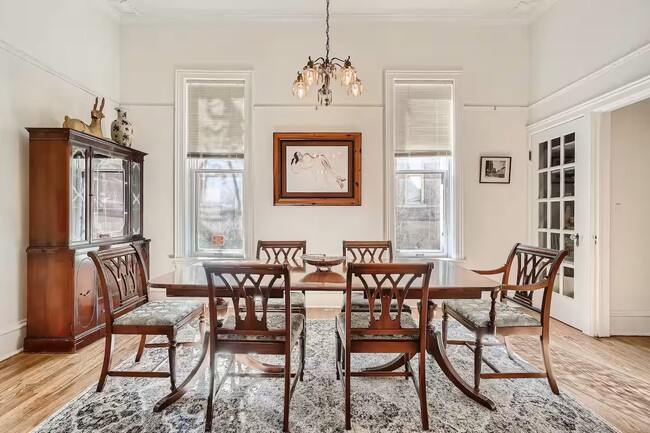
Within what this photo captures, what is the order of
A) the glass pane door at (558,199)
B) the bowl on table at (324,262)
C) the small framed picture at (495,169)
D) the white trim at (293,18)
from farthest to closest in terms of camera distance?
the small framed picture at (495,169), the white trim at (293,18), the glass pane door at (558,199), the bowl on table at (324,262)

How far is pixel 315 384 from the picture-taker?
2.23m

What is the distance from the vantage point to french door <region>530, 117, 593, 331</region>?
319 cm

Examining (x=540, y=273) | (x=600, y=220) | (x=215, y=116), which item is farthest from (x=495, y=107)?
(x=215, y=116)

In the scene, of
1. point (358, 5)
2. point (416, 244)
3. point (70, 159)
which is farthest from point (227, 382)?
point (358, 5)

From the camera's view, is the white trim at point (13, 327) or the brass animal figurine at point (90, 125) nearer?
the white trim at point (13, 327)

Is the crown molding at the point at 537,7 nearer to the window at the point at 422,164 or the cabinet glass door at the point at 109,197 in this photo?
the window at the point at 422,164

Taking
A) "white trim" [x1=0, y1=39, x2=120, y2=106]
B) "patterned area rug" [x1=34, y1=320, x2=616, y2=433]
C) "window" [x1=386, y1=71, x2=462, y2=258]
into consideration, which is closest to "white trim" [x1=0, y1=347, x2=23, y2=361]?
"patterned area rug" [x1=34, y1=320, x2=616, y2=433]

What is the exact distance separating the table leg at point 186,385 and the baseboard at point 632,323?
3.62m

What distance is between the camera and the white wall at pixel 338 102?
3961mm

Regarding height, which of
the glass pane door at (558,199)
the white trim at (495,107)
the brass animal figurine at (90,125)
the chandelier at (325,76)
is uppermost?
the white trim at (495,107)

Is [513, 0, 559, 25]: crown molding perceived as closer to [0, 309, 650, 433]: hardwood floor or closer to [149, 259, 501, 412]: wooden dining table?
[149, 259, 501, 412]: wooden dining table

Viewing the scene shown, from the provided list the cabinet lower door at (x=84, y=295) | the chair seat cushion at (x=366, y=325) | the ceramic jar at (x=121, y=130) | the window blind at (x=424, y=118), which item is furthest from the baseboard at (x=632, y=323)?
the ceramic jar at (x=121, y=130)

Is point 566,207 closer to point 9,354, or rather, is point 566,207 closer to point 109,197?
point 109,197

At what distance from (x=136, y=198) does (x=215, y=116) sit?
4.28 feet
